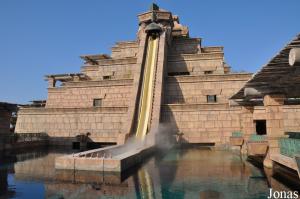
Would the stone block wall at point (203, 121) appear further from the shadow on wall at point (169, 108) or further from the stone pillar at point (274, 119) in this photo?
the stone pillar at point (274, 119)

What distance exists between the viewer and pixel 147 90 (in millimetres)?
30094

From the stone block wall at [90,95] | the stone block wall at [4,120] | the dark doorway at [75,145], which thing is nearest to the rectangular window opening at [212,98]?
the stone block wall at [90,95]

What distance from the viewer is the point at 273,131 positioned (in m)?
13.6

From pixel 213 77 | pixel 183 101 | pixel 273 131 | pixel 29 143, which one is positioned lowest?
pixel 29 143

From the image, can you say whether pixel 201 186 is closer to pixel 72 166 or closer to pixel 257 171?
pixel 257 171

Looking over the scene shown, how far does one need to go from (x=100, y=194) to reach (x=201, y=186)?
421 centimetres

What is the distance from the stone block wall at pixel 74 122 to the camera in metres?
28.7

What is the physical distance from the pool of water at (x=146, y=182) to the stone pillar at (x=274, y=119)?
1.56 metres

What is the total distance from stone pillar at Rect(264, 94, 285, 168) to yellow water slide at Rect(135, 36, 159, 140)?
510 inches

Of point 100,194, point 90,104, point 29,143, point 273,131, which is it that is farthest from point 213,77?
point 100,194

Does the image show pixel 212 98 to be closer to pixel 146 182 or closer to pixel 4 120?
pixel 146 182

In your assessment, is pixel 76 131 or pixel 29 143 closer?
pixel 29 143

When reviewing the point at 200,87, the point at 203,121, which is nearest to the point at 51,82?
the point at 200,87

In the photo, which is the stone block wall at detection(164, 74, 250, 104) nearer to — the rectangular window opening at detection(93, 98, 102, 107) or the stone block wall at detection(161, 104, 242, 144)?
the stone block wall at detection(161, 104, 242, 144)
